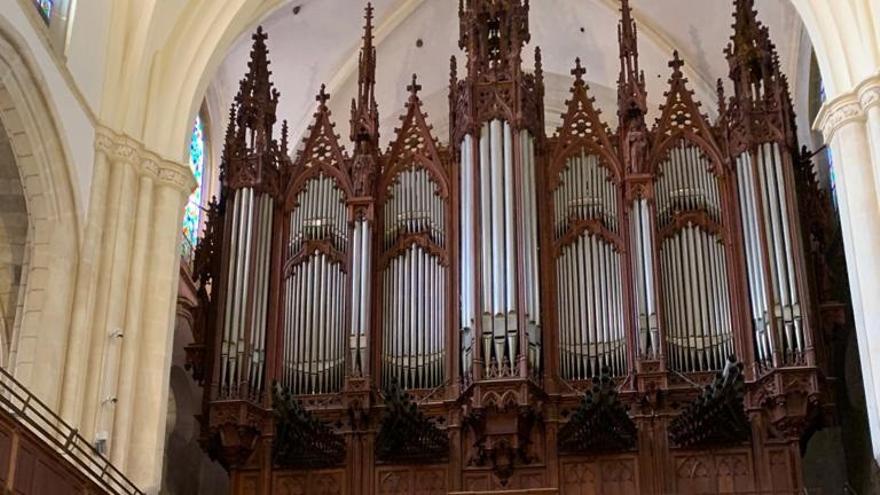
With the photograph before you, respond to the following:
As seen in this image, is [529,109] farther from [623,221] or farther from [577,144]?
[623,221]

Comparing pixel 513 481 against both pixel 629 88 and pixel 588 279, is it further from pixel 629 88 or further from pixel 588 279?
pixel 629 88

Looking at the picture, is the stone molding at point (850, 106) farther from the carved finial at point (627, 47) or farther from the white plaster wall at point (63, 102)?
the white plaster wall at point (63, 102)

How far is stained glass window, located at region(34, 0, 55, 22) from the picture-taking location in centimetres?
1706

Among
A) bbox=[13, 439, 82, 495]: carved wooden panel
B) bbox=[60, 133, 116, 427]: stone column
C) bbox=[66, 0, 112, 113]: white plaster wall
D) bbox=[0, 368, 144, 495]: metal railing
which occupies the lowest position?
bbox=[13, 439, 82, 495]: carved wooden panel

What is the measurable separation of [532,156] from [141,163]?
5.58 metres

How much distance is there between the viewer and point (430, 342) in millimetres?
18828

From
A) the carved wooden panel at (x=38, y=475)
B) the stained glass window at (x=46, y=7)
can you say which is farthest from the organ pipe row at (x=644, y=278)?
the stained glass window at (x=46, y=7)

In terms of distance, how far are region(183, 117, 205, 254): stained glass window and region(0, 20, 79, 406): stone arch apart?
5607 millimetres

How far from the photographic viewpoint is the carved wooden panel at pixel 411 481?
59.9 feet

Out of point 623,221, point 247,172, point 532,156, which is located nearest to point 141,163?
point 247,172

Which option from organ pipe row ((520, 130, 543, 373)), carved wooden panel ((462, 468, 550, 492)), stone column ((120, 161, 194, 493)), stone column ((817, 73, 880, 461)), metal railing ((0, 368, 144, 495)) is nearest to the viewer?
metal railing ((0, 368, 144, 495))

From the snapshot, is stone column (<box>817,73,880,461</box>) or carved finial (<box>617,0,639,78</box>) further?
carved finial (<box>617,0,639,78</box>)

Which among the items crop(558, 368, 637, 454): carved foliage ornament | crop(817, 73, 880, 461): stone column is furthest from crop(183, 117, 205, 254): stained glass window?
crop(817, 73, 880, 461): stone column

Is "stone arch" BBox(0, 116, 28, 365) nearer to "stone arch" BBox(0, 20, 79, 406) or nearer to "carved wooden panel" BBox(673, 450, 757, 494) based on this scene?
"stone arch" BBox(0, 20, 79, 406)
